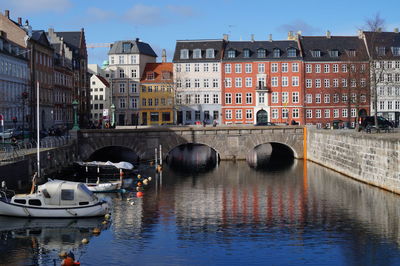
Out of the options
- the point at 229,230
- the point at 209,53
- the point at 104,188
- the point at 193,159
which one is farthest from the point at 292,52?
the point at 229,230

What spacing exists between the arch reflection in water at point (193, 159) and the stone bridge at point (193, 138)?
9.62 ft

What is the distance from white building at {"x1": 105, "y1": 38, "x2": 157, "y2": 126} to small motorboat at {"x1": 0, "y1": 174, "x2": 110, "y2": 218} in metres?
77.5

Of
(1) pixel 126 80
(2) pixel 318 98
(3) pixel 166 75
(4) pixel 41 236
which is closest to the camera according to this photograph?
(4) pixel 41 236

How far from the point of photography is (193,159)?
87312 millimetres

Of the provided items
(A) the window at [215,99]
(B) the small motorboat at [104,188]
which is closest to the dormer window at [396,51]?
(A) the window at [215,99]

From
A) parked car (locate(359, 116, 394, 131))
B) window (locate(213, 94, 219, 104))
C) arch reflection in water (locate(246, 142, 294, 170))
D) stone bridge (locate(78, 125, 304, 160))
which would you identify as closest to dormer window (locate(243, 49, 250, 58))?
window (locate(213, 94, 219, 104))

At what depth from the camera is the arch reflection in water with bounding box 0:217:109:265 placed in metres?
31.5

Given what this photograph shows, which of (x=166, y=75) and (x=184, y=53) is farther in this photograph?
(x=166, y=75)

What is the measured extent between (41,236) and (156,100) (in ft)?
274

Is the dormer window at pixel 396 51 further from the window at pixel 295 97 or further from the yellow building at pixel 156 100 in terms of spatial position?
the yellow building at pixel 156 100

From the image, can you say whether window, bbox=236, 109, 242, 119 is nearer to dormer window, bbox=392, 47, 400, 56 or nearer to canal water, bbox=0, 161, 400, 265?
dormer window, bbox=392, 47, 400, 56

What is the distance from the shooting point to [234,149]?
79.4 metres

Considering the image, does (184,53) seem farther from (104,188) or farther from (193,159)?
(104,188)

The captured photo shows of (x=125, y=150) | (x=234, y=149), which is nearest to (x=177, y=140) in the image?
(x=234, y=149)
